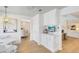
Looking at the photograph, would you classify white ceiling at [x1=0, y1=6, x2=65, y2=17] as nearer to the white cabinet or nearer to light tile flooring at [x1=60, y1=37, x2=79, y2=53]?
the white cabinet

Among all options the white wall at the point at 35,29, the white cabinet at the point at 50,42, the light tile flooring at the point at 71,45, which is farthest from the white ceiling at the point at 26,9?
the light tile flooring at the point at 71,45

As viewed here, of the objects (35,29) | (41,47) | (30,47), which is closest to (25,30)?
(35,29)

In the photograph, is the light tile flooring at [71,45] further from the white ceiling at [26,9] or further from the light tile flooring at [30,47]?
the white ceiling at [26,9]

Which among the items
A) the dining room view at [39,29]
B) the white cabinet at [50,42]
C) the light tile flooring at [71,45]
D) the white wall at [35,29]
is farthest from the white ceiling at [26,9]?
the light tile flooring at [71,45]

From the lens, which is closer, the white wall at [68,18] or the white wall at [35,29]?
the white wall at [68,18]

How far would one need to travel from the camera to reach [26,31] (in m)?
2.61

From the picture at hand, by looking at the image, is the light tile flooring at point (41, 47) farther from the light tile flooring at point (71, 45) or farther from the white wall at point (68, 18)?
the white wall at point (68, 18)

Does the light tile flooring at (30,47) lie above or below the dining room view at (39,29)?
below

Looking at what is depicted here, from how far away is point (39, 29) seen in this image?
2.62m

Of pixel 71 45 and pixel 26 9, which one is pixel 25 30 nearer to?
pixel 26 9

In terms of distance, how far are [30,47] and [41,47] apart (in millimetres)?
274

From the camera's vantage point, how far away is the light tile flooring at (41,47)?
245 centimetres

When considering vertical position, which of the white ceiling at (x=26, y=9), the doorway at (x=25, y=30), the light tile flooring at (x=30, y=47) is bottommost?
the light tile flooring at (x=30, y=47)
